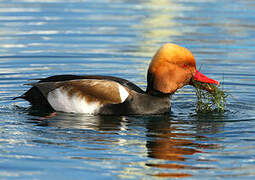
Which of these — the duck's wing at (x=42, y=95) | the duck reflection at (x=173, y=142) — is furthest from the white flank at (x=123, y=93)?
the duck reflection at (x=173, y=142)

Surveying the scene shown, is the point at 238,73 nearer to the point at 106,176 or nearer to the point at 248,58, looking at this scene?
the point at 248,58

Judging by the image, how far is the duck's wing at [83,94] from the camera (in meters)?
8.69

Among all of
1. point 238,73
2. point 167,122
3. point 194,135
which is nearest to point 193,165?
point 194,135

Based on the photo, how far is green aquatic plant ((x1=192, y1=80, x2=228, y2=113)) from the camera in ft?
29.1

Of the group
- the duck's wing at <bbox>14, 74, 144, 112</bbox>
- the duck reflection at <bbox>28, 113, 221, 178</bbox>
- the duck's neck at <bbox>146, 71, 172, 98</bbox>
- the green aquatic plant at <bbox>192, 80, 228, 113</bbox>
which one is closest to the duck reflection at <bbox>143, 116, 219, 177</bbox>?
the duck reflection at <bbox>28, 113, 221, 178</bbox>

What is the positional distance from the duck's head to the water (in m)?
0.46

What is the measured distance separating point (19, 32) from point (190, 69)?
724 centimetres

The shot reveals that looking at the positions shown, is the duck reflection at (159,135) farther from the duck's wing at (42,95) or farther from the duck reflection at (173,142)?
the duck's wing at (42,95)

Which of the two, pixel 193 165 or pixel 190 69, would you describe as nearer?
pixel 193 165

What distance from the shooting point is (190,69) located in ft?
28.4

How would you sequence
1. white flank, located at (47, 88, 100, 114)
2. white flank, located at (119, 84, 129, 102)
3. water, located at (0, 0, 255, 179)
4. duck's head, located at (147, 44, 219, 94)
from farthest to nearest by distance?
white flank, located at (47, 88, 100, 114) → white flank, located at (119, 84, 129, 102) → duck's head, located at (147, 44, 219, 94) → water, located at (0, 0, 255, 179)

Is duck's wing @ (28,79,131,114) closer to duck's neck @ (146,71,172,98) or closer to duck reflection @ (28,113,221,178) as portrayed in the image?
duck reflection @ (28,113,221,178)

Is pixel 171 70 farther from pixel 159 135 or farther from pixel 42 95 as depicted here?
pixel 42 95

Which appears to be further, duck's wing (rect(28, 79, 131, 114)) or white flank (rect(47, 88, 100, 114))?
white flank (rect(47, 88, 100, 114))
